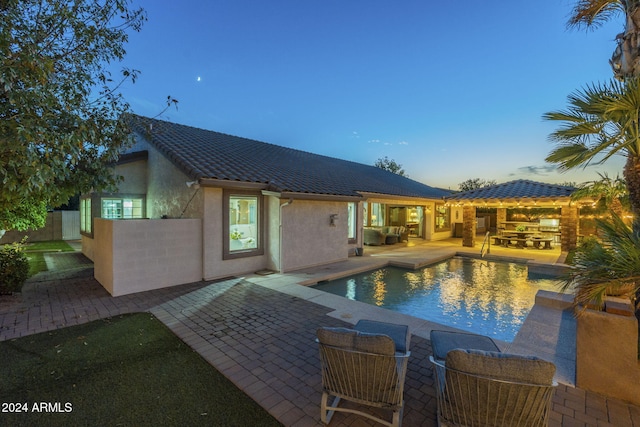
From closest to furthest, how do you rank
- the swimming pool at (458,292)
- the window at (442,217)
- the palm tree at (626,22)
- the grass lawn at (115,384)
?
the grass lawn at (115,384) → the palm tree at (626,22) → the swimming pool at (458,292) → the window at (442,217)

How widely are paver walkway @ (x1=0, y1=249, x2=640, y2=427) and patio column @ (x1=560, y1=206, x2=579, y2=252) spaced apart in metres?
15.7

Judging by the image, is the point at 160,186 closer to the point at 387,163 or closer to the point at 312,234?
the point at 312,234

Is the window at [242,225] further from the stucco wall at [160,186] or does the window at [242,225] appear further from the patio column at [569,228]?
the patio column at [569,228]

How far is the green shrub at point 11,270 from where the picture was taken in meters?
6.64

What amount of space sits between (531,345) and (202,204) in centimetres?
849

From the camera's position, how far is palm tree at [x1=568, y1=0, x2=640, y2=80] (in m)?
4.41

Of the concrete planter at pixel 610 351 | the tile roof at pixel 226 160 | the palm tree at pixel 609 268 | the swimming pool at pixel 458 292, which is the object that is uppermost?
the tile roof at pixel 226 160

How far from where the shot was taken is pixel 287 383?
360 cm

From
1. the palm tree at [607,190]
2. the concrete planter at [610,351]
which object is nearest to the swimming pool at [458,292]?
the concrete planter at [610,351]

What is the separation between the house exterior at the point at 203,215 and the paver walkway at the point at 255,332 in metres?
0.81

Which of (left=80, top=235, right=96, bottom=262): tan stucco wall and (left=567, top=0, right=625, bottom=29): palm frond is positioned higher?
(left=567, top=0, right=625, bottom=29): palm frond

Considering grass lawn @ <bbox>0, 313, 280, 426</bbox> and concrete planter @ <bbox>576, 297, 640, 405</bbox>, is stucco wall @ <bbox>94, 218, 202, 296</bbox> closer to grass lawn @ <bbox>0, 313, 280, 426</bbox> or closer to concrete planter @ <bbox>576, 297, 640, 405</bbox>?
grass lawn @ <bbox>0, 313, 280, 426</bbox>

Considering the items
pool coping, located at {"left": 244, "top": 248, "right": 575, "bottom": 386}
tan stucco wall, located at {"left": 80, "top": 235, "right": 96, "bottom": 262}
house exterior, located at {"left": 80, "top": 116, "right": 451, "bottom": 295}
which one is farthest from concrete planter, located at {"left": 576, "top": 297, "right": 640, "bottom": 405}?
tan stucco wall, located at {"left": 80, "top": 235, "right": 96, "bottom": 262}

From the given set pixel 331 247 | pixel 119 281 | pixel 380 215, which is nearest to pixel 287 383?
pixel 119 281
